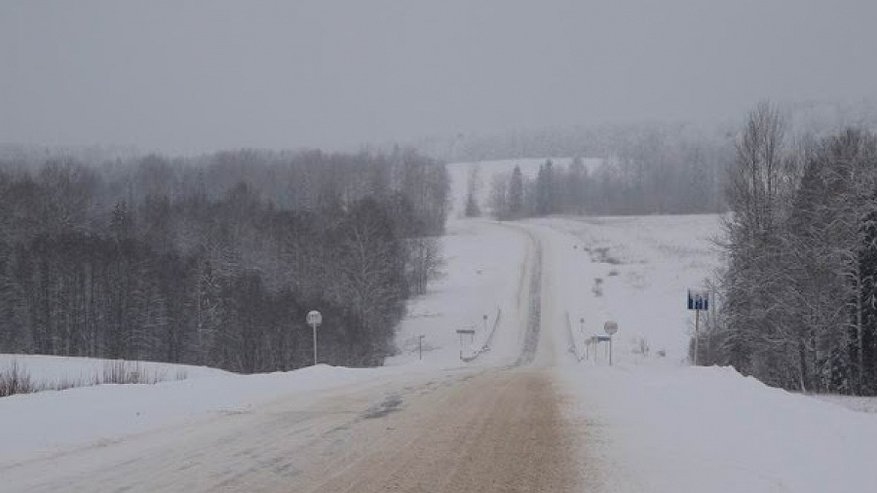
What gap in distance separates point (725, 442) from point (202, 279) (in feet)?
261

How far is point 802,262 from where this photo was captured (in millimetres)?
39000

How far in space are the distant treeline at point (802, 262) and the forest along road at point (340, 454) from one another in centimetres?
2795

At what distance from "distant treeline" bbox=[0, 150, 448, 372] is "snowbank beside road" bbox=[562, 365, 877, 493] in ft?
174

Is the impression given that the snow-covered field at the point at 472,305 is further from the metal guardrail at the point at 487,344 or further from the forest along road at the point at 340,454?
the forest along road at the point at 340,454

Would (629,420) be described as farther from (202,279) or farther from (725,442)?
(202,279)

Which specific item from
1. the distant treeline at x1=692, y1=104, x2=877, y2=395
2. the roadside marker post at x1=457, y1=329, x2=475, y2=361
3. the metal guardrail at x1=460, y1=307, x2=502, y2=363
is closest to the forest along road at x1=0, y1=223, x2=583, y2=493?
the distant treeline at x1=692, y1=104, x2=877, y2=395

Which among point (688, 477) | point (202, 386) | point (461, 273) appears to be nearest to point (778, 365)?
point (202, 386)

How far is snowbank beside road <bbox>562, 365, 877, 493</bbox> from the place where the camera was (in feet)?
26.2

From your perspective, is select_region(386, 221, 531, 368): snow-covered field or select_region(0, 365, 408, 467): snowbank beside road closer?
select_region(0, 365, 408, 467): snowbank beside road

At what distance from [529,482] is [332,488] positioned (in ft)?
6.17

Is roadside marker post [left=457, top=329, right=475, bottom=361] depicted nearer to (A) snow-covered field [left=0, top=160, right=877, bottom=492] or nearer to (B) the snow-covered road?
(A) snow-covered field [left=0, top=160, right=877, bottom=492]

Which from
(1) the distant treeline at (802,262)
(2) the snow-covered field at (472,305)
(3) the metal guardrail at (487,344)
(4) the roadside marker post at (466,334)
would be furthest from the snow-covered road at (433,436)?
(4) the roadside marker post at (466,334)

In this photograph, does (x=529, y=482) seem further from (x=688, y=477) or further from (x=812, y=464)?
(x=812, y=464)

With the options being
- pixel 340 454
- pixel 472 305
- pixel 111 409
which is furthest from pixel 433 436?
pixel 472 305
